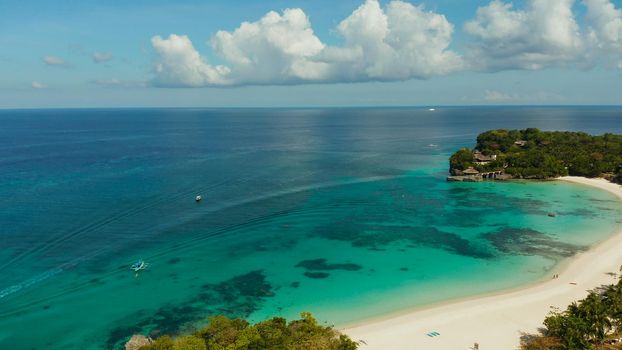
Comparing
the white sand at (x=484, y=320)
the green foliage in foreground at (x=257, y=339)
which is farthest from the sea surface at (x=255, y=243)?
the green foliage in foreground at (x=257, y=339)

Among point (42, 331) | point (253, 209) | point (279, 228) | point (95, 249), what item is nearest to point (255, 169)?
point (253, 209)

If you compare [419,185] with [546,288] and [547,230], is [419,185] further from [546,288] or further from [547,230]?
[546,288]

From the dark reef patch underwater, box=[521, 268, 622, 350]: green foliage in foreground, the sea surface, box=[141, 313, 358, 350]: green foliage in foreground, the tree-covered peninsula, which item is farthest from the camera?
the tree-covered peninsula

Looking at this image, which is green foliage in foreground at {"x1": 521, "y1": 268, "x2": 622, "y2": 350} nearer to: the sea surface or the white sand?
the white sand

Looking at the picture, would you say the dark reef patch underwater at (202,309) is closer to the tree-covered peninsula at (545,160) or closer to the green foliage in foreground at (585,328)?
the green foliage in foreground at (585,328)

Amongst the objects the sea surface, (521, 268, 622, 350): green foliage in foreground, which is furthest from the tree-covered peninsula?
(521, 268, 622, 350): green foliage in foreground
